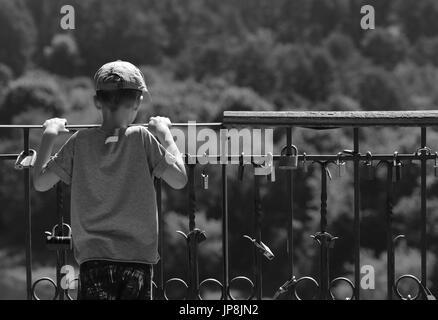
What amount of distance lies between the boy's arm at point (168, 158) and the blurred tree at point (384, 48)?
71.4m

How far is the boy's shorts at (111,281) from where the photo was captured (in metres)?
3.22

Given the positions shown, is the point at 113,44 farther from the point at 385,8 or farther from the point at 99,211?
the point at 99,211

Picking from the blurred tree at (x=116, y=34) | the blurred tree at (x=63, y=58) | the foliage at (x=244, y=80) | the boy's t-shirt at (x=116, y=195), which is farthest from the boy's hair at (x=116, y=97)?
the blurred tree at (x=116, y=34)

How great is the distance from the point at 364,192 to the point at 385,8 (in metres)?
46.6

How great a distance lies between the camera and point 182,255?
3572cm

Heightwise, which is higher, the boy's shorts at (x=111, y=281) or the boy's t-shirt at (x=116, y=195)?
the boy's t-shirt at (x=116, y=195)

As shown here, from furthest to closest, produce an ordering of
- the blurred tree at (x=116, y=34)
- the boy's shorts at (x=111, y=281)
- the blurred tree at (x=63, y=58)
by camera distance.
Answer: the blurred tree at (x=116, y=34), the blurred tree at (x=63, y=58), the boy's shorts at (x=111, y=281)

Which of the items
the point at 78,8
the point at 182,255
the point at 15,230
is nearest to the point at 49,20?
the point at 78,8

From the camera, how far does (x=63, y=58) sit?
67.9m

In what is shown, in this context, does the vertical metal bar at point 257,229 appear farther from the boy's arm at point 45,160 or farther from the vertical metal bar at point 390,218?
the boy's arm at point 45,160

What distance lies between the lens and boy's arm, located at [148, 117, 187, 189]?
3309 mm

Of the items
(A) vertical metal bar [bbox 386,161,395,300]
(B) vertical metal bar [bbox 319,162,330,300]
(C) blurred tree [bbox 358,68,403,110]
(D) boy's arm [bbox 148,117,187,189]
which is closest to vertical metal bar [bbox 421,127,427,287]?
(A) vertical metal bar [bbox 386,161,395,300]

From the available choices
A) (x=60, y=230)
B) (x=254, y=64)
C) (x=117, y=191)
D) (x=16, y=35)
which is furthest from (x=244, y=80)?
(x=117, y=191)
